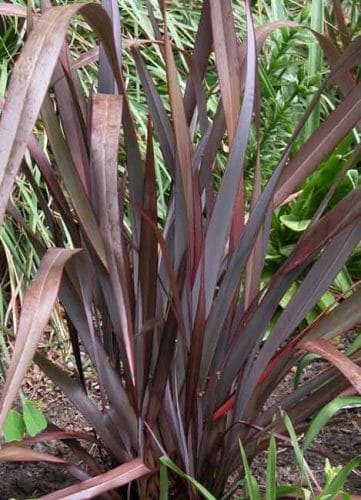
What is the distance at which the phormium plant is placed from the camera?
1.32 metres

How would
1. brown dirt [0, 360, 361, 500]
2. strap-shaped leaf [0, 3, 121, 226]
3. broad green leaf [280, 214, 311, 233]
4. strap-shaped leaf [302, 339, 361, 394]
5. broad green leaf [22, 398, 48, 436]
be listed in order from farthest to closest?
1. broad green leaf [280, 214, 311, 233]
2. brown dirt [0, 360, 361, 500]
3. broad green leaf [22, 398, 48, 436]
4. strap-shaped leaf [302, 339, 361, 394]
5. strap-shaped leaf [0, 3, 121, 226]

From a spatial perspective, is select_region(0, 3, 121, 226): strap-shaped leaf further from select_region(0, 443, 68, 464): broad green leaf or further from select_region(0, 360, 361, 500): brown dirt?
select_region(0, 360, 361, 500): brown dirt

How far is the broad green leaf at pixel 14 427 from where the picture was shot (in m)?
1.50

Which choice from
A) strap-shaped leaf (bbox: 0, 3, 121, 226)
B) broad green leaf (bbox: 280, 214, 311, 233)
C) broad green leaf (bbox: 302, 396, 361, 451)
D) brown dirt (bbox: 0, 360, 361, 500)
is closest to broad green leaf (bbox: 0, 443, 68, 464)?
brown dirt (bbox: 0, 360, 361, 500)

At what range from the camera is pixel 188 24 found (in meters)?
3.03

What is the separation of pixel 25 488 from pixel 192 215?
723mm

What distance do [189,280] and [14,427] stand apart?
0.43 metres

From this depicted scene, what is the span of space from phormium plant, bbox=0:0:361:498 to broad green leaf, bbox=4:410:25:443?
75 mm

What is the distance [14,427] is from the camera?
→ 5.00 feet

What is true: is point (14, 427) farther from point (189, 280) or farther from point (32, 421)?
point (189, 280)

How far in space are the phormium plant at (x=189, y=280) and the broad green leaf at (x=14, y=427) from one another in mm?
75

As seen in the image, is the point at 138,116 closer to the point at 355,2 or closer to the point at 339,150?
the point at 339,150

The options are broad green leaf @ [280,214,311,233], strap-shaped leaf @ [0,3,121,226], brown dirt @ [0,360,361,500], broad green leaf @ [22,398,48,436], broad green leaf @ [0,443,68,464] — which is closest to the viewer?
strap-shaped leaf @ [0,3,121,226]

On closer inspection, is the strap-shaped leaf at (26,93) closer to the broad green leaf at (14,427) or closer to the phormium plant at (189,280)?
the phormium plant at (189,280)
